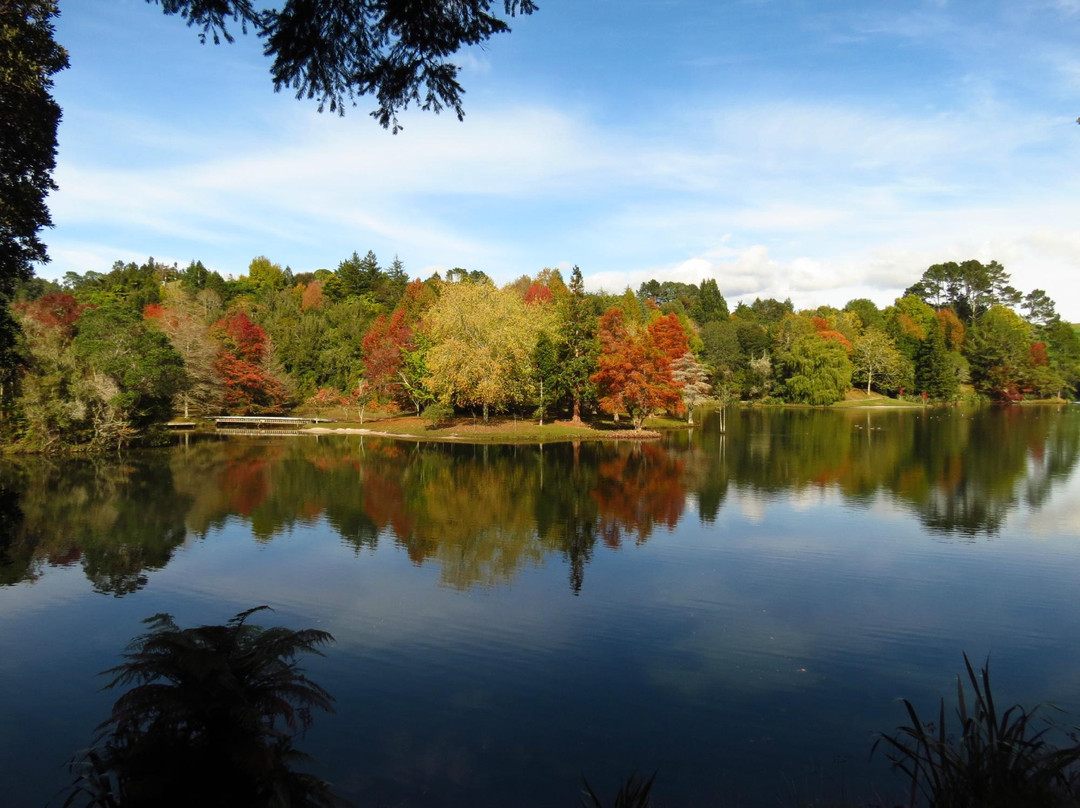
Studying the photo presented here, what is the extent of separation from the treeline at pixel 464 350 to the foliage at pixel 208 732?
15084 millimetres

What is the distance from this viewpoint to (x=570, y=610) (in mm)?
12492

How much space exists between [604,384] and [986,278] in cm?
8206

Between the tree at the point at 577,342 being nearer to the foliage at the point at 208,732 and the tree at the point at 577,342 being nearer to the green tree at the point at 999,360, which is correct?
the foliage at the point at 208,732

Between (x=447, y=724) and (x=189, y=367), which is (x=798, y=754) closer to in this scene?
(x=447, y=724)

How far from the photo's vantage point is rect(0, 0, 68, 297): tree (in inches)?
466

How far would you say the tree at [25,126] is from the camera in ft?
38.8

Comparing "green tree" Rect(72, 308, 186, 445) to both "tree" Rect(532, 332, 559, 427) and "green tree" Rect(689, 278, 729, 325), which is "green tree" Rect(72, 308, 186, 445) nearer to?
"tree" Rect(532, 332, 559, 427)

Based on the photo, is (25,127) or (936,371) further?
(936,371)

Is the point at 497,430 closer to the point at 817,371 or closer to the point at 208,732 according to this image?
the point at 208,732

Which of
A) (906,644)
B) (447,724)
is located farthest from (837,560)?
(447,724)

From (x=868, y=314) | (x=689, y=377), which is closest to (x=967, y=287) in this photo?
(x=868, y=314)

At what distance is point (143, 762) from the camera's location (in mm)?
5500

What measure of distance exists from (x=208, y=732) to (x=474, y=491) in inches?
766

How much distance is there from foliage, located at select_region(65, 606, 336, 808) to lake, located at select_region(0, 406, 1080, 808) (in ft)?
6.49
